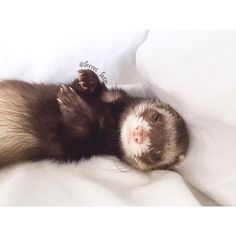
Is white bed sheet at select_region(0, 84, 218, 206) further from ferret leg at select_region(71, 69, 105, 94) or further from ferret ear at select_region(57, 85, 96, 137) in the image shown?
ferret leg at select_region(71, 69, 105, 94)

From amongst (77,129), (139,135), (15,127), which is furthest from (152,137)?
(15,127)

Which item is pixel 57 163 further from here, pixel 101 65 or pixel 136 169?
pixel 101 65

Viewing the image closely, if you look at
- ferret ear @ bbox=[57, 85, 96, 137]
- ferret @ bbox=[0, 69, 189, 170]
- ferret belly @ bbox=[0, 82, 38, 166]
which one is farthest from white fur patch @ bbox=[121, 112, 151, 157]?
ferret belly @ bbox=[0, 82, 38, 166]

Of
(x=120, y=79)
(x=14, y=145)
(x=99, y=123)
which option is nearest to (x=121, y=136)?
(x=99, y=123)

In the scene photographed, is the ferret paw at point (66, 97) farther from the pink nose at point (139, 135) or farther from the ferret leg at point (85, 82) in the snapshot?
the pink nose at point (139, 135)

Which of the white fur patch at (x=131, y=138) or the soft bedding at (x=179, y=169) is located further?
the white fur patch at (x=131, y=138)

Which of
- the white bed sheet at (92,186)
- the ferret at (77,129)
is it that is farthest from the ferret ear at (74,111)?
the white bed sheet at (92,186)
